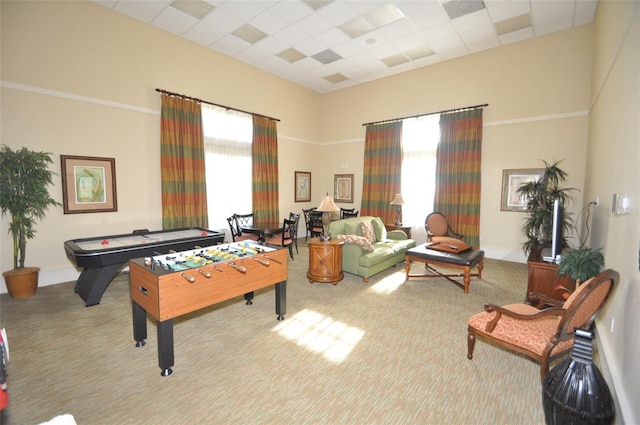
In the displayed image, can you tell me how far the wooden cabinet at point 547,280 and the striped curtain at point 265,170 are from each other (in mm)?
5410

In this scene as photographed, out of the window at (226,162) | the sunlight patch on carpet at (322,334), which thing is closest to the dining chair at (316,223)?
the window at (226,162)

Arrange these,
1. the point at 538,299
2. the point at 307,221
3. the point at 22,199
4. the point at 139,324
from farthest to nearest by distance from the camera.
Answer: the point at 307,221
the point at 22,199
the point at 538,299
the point at 139,324

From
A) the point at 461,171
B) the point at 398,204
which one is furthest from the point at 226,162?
the point at 461,171

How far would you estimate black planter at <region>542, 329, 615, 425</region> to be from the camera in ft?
4.75

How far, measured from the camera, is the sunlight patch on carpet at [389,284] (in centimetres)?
425

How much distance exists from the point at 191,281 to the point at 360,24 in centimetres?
509

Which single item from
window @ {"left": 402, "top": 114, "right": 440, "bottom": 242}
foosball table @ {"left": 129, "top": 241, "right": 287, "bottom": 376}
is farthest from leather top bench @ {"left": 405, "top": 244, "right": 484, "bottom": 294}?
foosball table @ {"left": 129, "top": 241, "right": 287, "bottom": 376}

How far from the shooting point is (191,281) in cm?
232

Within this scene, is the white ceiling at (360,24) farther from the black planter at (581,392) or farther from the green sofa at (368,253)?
the black planter at (581,392)

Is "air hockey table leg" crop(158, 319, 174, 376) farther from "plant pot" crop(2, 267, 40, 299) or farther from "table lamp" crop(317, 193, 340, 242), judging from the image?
"plant pot" crop(2, 267, 40, 299)

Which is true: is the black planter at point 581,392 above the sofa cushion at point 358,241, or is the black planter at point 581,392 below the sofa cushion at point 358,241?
below

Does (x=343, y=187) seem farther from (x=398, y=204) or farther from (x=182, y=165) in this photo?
(x=182, y=165)

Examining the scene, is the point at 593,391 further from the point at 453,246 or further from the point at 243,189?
the point at 243,189

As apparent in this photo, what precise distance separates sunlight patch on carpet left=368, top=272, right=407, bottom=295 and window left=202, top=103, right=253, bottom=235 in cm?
355
